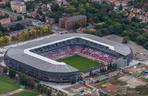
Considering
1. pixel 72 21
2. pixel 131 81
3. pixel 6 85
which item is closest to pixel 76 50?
pixel 72 21

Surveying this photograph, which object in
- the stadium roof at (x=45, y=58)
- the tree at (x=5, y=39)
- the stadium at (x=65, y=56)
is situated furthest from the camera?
the tree at (x=5, y=39)

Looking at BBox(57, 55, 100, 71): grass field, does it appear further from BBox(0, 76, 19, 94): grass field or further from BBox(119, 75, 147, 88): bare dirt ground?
BBox(0, 76, 19, 94): grass field

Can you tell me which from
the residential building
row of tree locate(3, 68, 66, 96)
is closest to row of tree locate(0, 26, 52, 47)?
the residential building

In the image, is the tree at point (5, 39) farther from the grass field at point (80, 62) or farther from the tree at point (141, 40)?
the tree at point (141, 40)

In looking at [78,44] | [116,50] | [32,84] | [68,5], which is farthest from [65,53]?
[68,5]

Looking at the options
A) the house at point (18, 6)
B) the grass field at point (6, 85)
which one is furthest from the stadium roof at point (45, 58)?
the house at point (18, 6)

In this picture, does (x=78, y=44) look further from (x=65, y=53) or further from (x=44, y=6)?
(x=44, y=6)

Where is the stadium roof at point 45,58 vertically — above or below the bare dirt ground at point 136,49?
above
